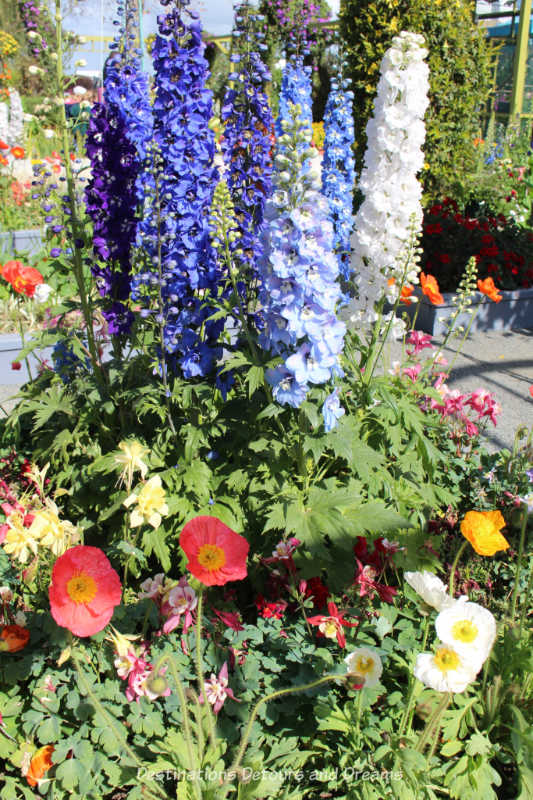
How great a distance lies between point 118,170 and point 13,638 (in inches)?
69.5

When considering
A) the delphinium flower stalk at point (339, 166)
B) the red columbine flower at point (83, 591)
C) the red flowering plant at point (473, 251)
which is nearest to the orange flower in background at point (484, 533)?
the red columbine flower at point (83, 591)

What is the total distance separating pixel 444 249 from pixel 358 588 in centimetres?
479

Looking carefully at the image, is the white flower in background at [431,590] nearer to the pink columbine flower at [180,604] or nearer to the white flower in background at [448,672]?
the white flower in background at [448,672]

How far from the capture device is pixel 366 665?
161 centimetres

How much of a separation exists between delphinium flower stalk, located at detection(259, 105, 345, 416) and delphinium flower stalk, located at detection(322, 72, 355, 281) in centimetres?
111

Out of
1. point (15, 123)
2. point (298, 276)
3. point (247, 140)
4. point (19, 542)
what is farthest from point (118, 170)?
point (15, 123)

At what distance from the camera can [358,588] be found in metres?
1.97

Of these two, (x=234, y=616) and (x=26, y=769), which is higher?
(x=234, y=616)

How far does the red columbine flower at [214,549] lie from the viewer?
1.44 meters

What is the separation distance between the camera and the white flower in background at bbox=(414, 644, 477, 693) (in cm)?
128

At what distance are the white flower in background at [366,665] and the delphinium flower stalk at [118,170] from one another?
164 cm

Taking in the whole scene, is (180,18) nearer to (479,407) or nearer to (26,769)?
(479,407)

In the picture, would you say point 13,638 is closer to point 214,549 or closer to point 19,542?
point 19,542

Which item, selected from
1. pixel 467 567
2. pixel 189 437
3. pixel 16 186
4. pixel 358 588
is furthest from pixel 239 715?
pixel 16 186
